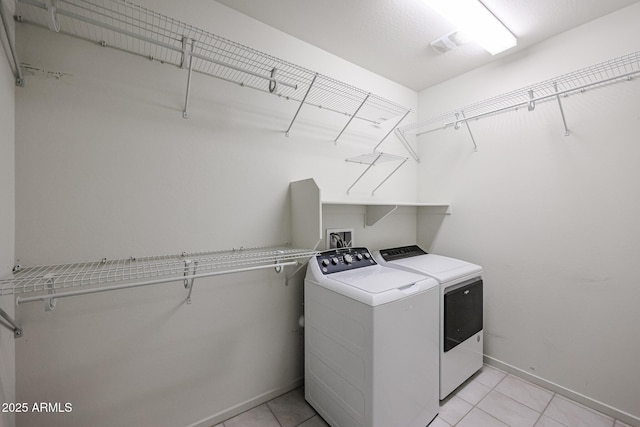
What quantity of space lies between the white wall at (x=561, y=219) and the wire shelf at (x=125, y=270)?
173cm

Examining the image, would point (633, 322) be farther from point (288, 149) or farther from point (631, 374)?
point (288, 149)

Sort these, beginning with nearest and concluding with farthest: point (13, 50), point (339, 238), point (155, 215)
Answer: point (13, 50) → point (155, 215) → point (339, 238)

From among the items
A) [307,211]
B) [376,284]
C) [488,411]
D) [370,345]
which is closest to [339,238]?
[307,211]

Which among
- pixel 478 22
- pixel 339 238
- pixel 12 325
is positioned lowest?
pixel 12 325

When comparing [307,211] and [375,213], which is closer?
[307,211]

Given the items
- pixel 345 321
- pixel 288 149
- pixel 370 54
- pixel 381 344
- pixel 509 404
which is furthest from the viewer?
pixel 370 54

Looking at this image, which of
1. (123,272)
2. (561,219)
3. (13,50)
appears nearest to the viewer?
(13,50)

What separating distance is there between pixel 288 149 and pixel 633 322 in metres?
2.53

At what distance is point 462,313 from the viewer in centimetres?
184

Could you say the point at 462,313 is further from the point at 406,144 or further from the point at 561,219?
the point at 406,144

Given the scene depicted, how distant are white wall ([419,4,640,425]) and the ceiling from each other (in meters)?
0.18

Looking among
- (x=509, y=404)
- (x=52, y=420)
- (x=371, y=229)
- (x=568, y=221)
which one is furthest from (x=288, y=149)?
(x=509, y=404)

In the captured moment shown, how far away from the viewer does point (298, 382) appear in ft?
6.22

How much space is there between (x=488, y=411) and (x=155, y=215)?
2.46m
